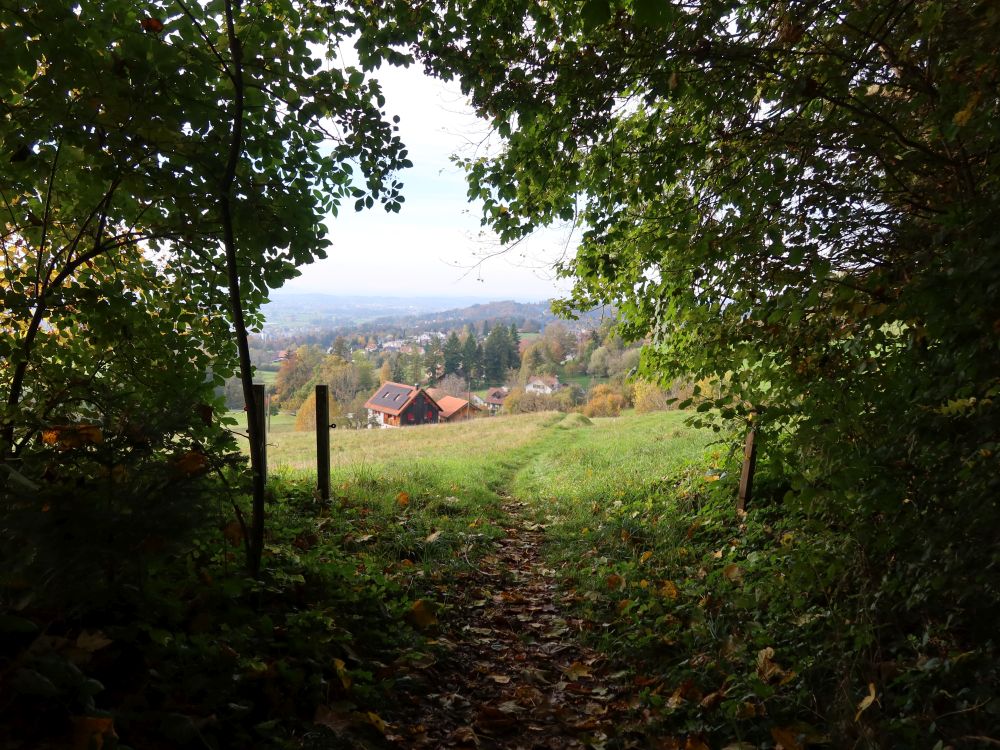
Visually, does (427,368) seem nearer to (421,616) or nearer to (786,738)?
(421,616)

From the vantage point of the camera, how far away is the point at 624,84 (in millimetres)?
4559

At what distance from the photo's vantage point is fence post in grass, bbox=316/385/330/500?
A: 801 cm

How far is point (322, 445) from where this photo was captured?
816 cm

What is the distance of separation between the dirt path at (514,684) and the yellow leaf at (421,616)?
0.15 meters

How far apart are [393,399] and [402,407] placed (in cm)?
415

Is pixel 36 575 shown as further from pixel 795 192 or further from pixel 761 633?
pixel 795 192

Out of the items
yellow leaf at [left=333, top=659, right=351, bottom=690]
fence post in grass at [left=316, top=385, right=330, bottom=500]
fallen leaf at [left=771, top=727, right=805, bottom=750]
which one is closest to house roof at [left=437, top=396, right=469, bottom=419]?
fence post in grass at [left=316, top=385, right=330, bottom=500]

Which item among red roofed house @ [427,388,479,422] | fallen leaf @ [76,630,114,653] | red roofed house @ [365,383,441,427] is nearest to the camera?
fallen leaf @ [76,630,114,653]

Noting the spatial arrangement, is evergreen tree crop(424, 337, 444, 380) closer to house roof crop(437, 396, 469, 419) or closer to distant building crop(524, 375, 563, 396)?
house roof crop(437, 396, 469, 419)

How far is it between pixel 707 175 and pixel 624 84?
1.12 m

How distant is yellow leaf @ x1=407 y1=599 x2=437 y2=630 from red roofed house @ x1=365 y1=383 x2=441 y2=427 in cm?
4761

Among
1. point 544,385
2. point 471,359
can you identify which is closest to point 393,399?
point 544,385

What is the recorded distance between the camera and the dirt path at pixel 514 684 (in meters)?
3.53

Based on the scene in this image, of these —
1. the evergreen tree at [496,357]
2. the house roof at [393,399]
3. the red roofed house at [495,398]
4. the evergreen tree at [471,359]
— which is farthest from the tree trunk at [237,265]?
the evergreen tree at [496,357]
